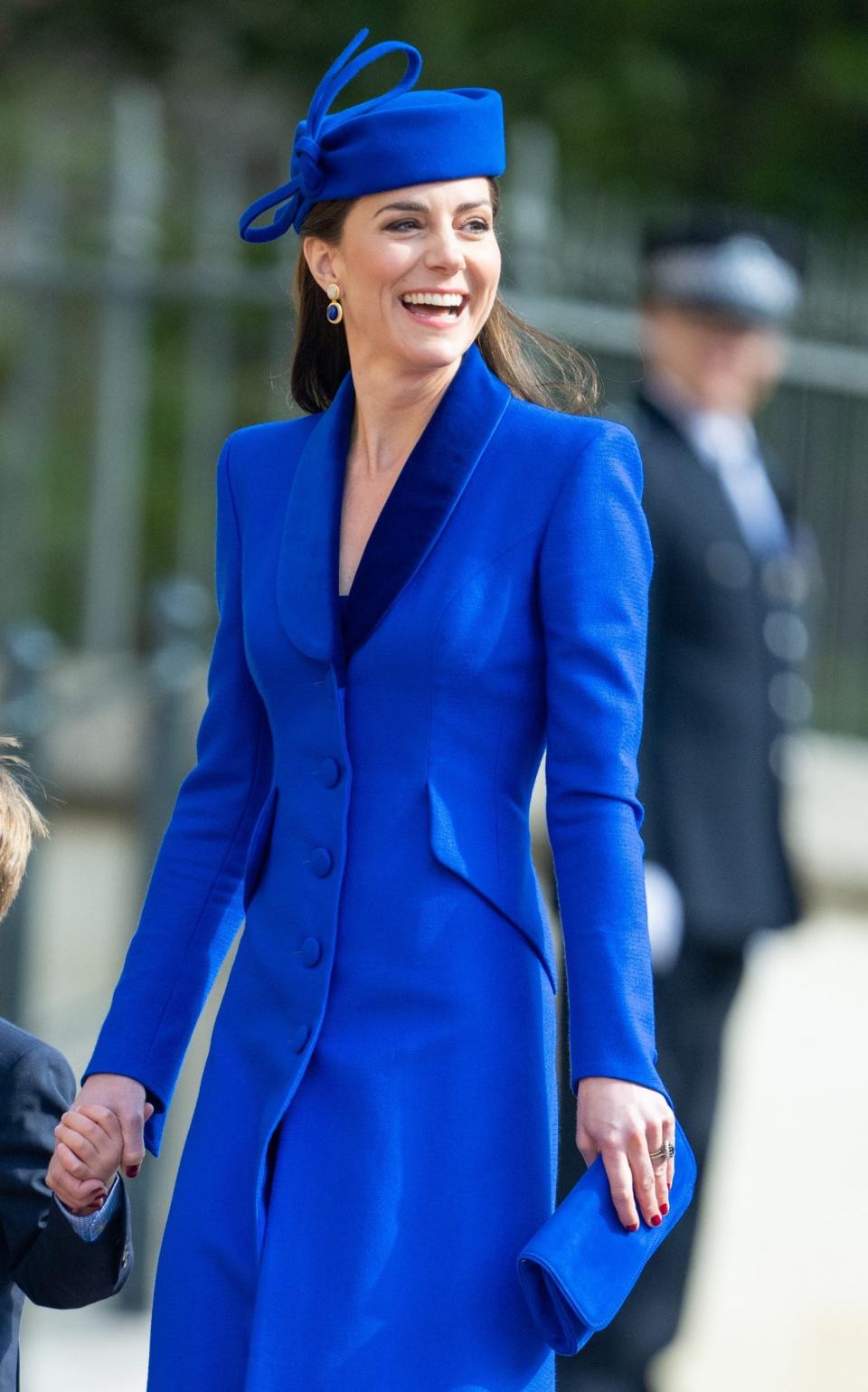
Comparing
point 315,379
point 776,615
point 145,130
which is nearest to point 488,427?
point 315,379

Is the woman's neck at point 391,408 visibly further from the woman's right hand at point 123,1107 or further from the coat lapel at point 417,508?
the woman's right hand at point 123,1107

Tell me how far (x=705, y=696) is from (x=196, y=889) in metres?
2.24

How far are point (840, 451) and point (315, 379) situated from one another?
21.0 ft

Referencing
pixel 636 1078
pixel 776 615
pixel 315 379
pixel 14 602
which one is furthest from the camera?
pixel 14 602

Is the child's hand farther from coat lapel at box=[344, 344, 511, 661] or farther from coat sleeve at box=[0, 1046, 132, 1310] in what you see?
coat lapel at box=[344, 344, 511, 661]

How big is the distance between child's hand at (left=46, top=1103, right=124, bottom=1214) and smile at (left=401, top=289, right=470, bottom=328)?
851mm

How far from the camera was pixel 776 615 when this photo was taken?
4.78m

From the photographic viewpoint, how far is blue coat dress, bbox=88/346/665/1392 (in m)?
2.29

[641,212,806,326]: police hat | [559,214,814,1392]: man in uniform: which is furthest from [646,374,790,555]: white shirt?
[641,212,806,326]: police hat

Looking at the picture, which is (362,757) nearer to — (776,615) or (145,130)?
(776,615)

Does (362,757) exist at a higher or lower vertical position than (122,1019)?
higher

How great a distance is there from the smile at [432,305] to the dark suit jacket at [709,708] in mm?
2098

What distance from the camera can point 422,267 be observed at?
241 cm

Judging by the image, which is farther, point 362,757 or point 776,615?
point 776,615
